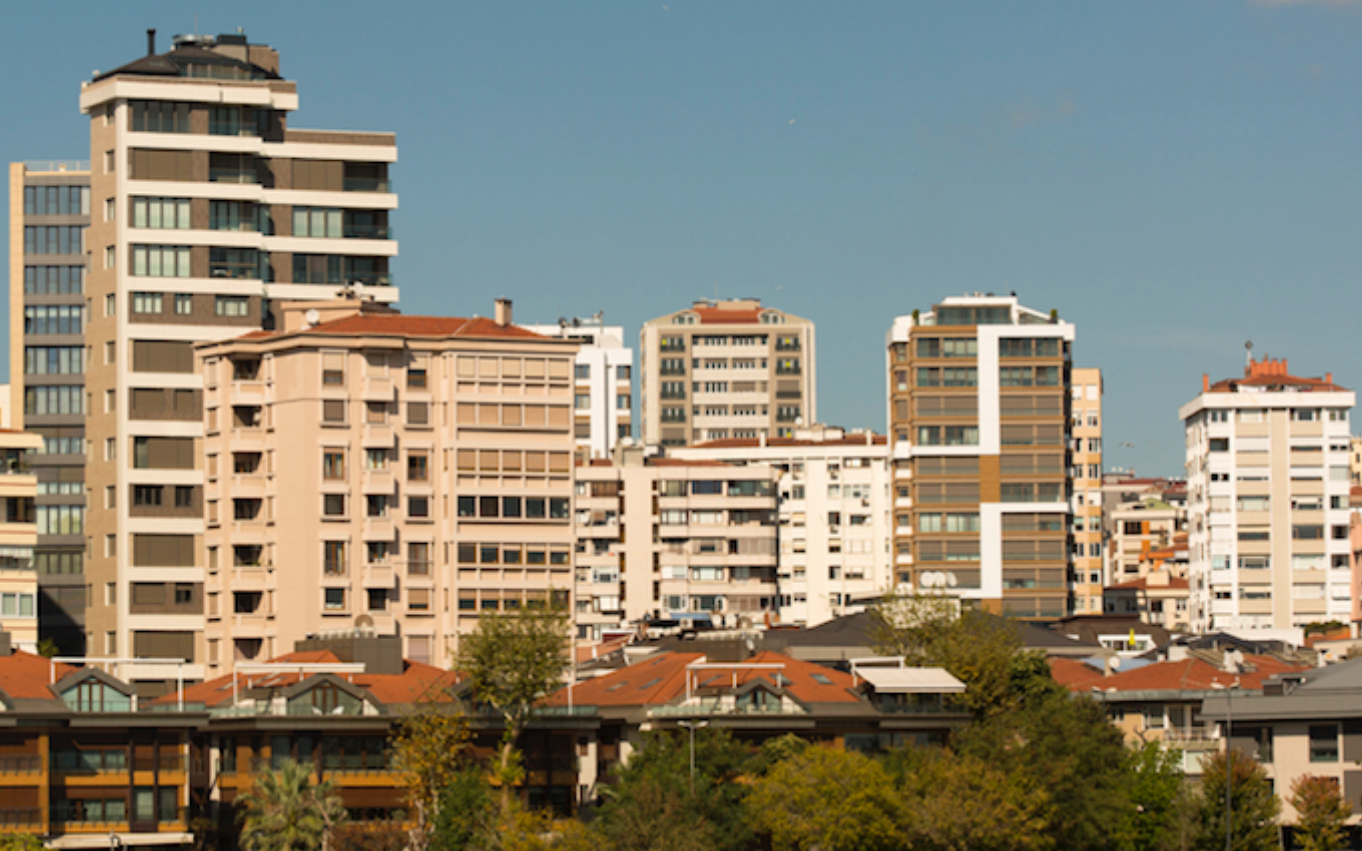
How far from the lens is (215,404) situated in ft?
417

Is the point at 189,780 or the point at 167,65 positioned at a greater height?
the point at 167,65

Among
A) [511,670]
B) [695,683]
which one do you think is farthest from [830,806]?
[511,670]

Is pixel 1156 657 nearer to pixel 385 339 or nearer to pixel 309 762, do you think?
pixel 385 339

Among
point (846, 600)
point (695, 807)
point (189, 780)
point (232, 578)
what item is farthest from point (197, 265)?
point (846, 600)

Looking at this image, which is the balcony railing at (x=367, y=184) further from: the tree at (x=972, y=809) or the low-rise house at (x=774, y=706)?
the tree at (x=972, y=809)

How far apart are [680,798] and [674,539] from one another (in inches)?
3831

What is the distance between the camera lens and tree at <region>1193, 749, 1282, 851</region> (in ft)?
321

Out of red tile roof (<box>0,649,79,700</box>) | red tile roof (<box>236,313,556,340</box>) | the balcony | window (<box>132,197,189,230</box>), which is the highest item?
window (<box>132,197,189,230</box>)

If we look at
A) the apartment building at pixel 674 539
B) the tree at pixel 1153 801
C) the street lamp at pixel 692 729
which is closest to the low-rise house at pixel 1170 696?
the tree at pixel 1153 801

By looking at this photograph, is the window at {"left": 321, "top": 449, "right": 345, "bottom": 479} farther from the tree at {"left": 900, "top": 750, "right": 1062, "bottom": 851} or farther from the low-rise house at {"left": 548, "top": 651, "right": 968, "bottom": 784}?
the tree at {"left": 900, "top": 750, "right": 1062, "bottom": 851}

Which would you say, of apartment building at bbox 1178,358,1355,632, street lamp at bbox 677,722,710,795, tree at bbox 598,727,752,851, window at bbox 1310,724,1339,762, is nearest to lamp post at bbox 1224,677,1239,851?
window at bbox 1310,724,1339,762

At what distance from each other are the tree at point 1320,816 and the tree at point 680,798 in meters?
26.2

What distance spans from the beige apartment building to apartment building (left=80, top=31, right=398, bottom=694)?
11.0 feet

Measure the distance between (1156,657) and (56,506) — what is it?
68887mm
